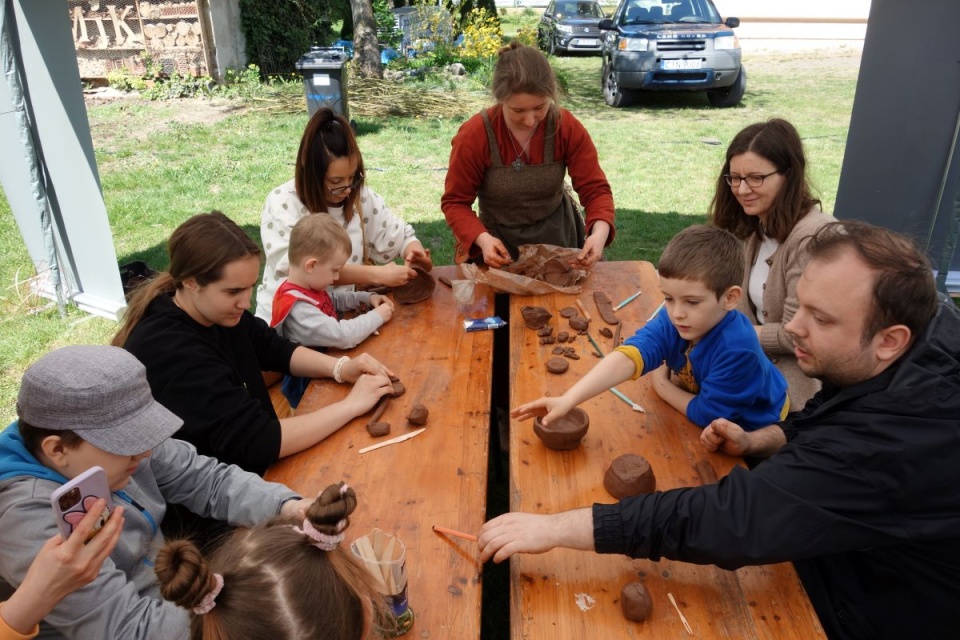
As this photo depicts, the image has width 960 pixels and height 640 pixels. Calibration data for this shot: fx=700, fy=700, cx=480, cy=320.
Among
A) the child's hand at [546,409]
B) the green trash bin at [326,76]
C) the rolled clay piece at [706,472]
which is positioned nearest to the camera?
the rolled clay piece at [706,472]

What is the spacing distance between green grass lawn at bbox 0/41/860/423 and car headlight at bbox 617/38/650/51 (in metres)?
1.03

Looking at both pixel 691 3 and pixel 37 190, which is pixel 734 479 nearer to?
pixel 37 190

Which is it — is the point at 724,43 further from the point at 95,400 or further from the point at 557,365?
the point at 95,400

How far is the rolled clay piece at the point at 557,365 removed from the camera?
262cm

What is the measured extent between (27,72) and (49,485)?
438cm

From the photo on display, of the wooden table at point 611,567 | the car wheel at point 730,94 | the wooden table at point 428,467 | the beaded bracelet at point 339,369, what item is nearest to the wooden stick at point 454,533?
the wooden table at point 428,467

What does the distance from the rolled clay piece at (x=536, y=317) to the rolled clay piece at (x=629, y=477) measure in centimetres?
108

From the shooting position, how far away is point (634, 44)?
11.6 metres

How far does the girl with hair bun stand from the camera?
1348 millimetres

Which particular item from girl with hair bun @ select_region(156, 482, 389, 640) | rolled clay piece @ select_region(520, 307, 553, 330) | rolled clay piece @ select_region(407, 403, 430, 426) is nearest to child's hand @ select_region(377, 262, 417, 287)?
rolled clay piece @ select_region(520, 307, 553, 330)

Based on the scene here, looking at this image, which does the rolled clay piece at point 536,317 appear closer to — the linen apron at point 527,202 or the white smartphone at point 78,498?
the linen apron at point 527,202

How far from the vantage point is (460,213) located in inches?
148

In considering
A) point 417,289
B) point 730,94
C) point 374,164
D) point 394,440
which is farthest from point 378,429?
point 730,94

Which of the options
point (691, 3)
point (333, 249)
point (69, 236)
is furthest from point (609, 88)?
point (333, 249)
